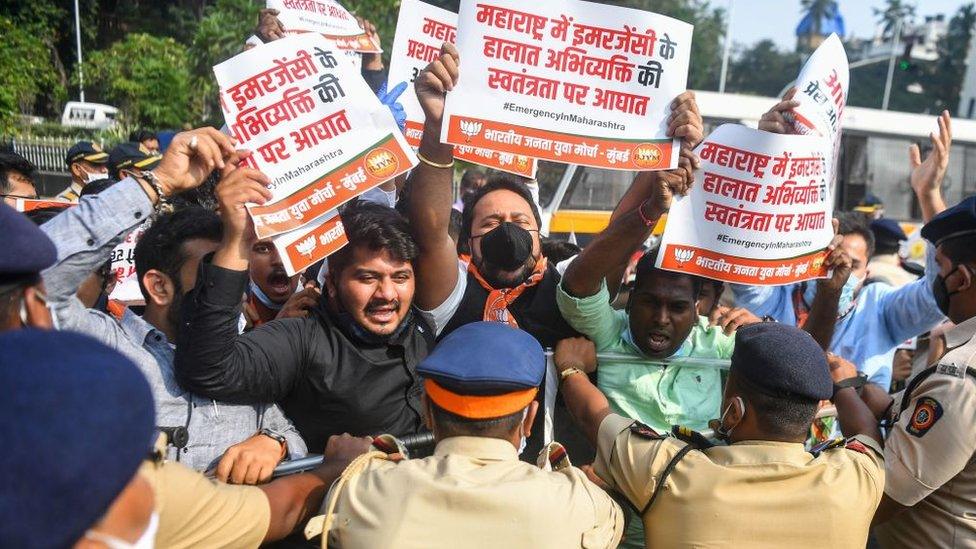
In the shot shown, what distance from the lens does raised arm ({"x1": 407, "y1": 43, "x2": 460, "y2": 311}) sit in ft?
8.13

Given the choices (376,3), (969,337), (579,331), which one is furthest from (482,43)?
(376,3)

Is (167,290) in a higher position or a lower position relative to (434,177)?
lower

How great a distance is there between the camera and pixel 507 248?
3.06 metres

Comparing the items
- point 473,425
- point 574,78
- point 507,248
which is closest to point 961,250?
point 574,78

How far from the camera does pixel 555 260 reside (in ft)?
14.1

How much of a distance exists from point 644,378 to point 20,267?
1.98 meters

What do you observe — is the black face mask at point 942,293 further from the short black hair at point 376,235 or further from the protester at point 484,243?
the short black hair at point 376,235

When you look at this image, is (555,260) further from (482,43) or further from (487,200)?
(482,43)

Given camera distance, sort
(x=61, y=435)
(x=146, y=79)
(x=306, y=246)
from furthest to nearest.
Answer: (x=146, y=79), (x=306, y=246), (x=61, y=435)

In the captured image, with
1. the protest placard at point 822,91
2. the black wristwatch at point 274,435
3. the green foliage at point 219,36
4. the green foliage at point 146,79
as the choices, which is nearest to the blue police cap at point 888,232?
the protest placard at point 822,91

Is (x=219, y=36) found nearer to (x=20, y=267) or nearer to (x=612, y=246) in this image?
(x=612, y=246)

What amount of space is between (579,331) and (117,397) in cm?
199

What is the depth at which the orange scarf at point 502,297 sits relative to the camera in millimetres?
3020

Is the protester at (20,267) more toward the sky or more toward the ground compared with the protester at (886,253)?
more toward the sky
